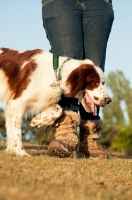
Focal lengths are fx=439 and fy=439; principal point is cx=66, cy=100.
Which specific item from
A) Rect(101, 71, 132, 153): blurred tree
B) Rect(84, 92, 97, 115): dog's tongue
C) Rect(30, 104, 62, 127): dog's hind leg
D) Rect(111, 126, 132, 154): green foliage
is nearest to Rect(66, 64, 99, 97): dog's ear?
Rect(84, 92, 97, 115): dog's tongue

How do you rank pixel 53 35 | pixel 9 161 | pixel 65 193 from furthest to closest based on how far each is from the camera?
pixel 53 35 < pixel 9 161 < pixel 65 193

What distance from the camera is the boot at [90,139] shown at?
614cm

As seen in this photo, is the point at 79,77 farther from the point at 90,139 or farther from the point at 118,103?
the point at 118,103

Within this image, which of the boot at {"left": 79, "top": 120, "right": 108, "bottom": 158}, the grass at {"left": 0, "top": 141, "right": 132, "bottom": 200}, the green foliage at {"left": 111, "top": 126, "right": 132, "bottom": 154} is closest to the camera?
the grass at {"left": 0, "top": 141, "right": 132, "bottom": 200}

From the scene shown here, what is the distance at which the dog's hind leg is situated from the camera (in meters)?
5.73

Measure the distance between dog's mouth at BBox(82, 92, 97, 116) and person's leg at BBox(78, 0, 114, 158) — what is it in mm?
351

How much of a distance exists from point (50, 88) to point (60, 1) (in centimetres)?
121

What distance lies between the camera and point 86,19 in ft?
19.6

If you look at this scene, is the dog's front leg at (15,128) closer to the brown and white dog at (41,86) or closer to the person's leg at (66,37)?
the brown and white dog at (41,86)

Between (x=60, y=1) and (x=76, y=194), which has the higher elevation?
(x=60, y=1)

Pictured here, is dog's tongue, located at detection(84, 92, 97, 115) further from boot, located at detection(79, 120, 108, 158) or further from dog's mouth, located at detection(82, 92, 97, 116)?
boot, located at detection(79, 120, 108, 158)

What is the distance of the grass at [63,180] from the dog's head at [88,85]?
0.98 m

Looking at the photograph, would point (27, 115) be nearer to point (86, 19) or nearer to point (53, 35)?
point (53, 35)

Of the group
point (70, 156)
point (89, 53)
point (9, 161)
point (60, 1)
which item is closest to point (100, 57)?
point (89, 53)
